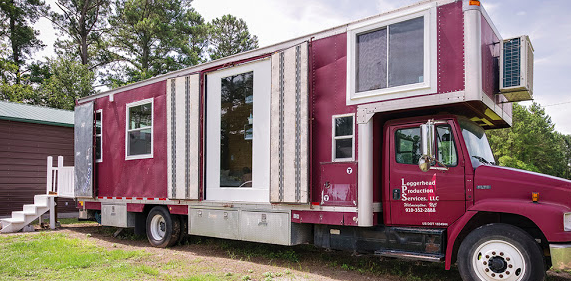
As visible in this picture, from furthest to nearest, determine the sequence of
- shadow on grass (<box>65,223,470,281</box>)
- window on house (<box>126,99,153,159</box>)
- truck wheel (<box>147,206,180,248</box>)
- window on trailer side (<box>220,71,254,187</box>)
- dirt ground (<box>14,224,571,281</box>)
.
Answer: window on house (<box>126,99,153,159</box>) < truck wheel (<box>147,206,180,248</box>) < window on trailer side (<box>220,71,254,187</box>) < shadow on grass (<box>65,223,470,281</box>) < dirt ground (<box>14,224,571,281</box>)

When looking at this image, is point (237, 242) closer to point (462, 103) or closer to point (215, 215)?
point (215, 215)

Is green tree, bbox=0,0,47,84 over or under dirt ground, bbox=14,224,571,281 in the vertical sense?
over

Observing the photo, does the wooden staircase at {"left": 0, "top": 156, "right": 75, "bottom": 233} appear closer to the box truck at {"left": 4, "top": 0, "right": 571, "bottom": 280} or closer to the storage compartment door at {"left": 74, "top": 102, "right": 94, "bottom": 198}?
the storage compartment door at {"left": 74, "top": 102, "right": 94, "bottom": 198}

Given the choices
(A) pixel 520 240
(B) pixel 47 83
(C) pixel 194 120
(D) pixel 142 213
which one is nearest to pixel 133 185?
(D) pixel 142 213

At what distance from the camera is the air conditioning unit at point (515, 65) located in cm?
598

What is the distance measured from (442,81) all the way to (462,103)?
41cm

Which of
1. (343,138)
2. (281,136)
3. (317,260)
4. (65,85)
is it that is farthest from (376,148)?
(65,85)

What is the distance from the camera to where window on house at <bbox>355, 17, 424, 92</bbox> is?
6078 mm

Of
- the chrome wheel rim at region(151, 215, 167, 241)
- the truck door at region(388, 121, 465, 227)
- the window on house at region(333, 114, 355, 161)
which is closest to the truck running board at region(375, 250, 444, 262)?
the truck door at region(388, 121, 465, 227)

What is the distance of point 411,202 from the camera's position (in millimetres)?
6113

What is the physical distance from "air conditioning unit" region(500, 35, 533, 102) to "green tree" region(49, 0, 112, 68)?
31328mm

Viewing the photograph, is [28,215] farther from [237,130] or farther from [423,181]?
[423,181]

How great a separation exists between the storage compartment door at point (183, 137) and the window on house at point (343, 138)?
3028 mm

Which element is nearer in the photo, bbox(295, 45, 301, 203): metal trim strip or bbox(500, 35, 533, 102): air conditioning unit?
bbox(500, 35, 533, 102): air conditioning unit
